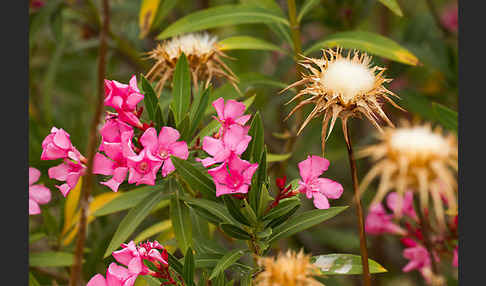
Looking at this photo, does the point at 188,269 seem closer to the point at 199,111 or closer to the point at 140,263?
the point at 140,263

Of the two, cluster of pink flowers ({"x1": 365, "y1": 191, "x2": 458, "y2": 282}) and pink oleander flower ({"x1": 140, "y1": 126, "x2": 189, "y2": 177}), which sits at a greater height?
pink oleander flower ({"x1": 140, "y1": 126, "x2": 189, "y2": 177})

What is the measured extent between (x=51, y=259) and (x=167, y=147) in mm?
432

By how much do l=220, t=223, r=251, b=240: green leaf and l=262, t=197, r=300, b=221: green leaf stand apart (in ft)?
0.11

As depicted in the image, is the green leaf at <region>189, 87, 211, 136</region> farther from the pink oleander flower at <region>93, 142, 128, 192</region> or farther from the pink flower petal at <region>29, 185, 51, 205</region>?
the pink flower petal at <region>29, 185, 51, 205</region>

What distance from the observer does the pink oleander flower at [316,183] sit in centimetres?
72

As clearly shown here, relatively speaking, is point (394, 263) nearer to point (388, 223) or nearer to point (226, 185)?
point (388, 223)

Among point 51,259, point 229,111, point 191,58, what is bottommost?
point 51,259

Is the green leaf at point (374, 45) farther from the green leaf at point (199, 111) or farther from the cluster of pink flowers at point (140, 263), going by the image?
the cluster of pink flowers at point (140, 263)

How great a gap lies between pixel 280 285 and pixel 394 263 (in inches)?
44.2

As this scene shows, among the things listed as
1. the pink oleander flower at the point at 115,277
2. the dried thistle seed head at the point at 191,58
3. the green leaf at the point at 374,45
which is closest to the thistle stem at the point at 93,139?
the pink oleander flower at the point at 115,277

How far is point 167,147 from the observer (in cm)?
74

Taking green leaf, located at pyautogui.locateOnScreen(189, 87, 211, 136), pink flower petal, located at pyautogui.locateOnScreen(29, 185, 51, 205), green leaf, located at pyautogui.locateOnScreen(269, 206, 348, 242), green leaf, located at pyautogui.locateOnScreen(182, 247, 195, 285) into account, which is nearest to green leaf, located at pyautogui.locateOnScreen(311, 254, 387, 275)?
green leaf, located at pyautogui.locateOnScreen(269, 206, 348, 242)

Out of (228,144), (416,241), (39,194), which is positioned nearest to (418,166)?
(228,144)

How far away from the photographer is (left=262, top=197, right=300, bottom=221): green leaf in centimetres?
71
